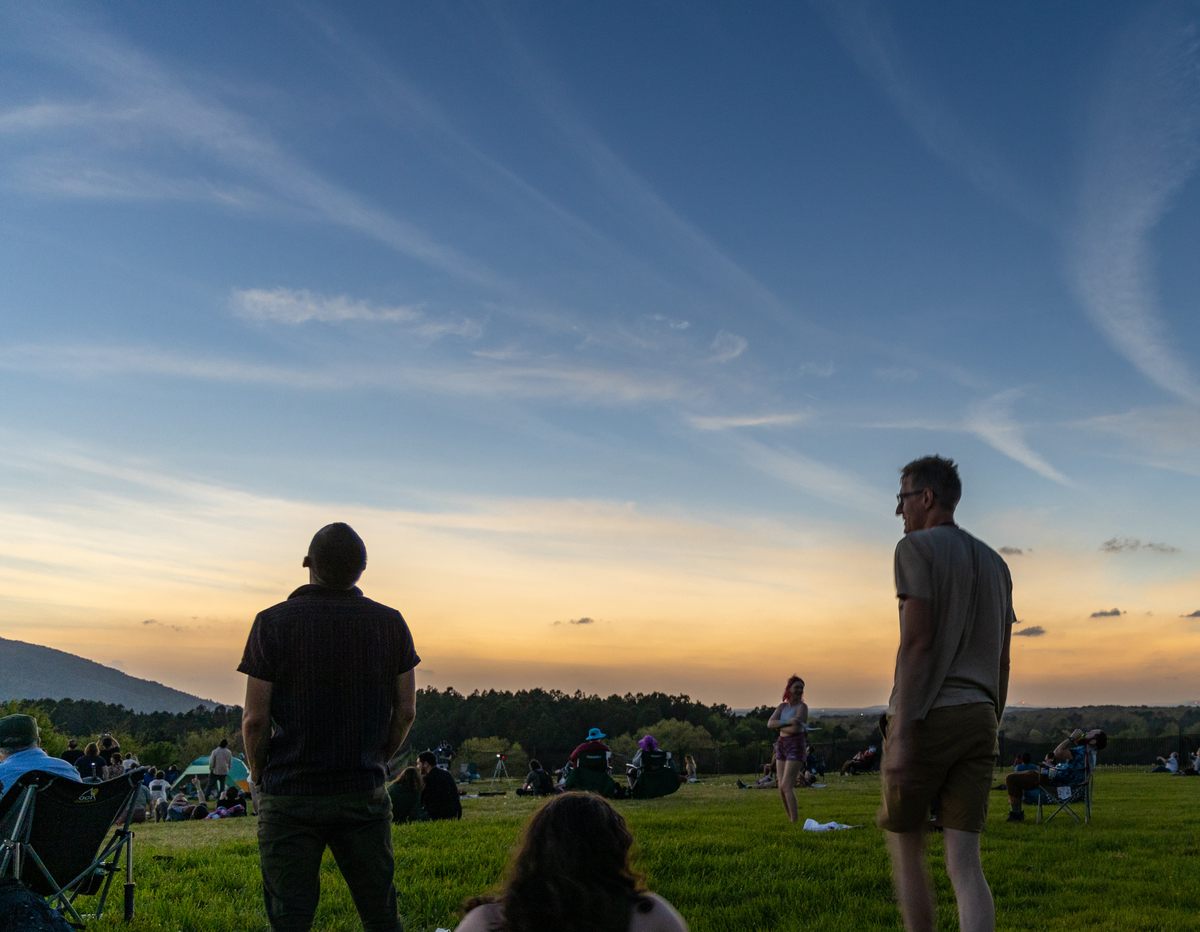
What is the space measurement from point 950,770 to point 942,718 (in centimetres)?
24

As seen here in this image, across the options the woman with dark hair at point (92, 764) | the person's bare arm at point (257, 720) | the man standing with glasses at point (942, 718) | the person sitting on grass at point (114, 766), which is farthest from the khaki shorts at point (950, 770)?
the person sitting on grass at point (114, 766)

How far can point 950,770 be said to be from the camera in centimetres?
421

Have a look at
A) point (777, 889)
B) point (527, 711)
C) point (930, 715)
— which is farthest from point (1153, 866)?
point (527, 711)

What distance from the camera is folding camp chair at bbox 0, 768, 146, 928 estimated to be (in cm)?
576

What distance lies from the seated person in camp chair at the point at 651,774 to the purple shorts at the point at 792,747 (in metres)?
7.91

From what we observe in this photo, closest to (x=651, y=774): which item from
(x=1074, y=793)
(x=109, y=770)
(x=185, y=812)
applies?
(x=1074, y=793)

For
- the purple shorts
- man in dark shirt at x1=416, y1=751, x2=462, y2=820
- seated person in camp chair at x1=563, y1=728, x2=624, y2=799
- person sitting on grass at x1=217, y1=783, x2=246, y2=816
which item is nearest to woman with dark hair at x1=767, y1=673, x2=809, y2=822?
the purple shorts

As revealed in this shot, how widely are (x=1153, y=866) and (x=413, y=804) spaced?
28.6 ft

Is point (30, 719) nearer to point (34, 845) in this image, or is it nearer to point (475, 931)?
point (34, 845)

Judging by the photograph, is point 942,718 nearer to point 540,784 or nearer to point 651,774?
point 651,774

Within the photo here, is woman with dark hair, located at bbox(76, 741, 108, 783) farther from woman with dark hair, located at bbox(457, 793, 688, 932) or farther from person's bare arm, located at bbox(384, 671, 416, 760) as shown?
woman with dark hair, located at bbox(457, 793, 688, 932)

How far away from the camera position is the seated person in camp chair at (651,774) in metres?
19.8

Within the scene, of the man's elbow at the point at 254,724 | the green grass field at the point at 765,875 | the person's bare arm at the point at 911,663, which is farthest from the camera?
the green grass field at the point at 765,875

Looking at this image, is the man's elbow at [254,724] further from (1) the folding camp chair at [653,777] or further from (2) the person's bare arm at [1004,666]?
(1) the folding camp chair at [653,777]
